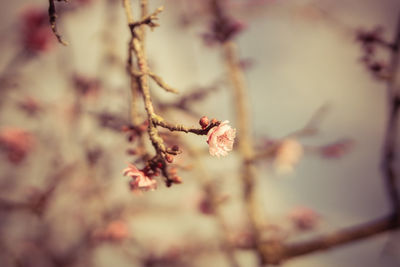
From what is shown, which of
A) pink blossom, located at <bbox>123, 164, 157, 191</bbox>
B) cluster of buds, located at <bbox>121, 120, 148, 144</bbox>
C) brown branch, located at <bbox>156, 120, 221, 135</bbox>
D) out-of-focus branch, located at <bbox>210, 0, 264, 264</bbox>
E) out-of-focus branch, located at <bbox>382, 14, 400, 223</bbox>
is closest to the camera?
brown branch, located at <bbox>156, 120, 221, 135</bbox>

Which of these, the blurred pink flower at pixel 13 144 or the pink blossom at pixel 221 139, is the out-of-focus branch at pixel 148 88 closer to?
the pink blossom at pixel 221 139

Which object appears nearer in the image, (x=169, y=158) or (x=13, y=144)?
(x=169, y=158)

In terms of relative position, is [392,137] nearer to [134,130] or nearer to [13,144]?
[134,130]

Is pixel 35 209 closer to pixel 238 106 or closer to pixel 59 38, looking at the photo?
pixel 59 38

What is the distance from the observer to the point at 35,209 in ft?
5.83

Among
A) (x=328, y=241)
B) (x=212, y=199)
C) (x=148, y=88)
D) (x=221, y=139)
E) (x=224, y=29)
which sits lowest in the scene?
(x=328, y=241)

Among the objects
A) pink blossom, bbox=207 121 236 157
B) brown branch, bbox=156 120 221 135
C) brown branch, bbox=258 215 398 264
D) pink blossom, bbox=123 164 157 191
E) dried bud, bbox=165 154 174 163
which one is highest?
brown branch, bbox=156 120 221 135

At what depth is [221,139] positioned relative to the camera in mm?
741

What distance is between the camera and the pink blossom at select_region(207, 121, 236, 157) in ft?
2.29

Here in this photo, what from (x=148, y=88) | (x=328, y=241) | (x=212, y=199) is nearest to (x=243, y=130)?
(x=212, y=199)

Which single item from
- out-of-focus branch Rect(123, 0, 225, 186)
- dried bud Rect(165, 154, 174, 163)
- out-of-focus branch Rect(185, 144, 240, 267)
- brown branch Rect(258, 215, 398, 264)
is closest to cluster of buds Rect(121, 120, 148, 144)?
out-of-focus branch Rect(123, 0, 225, 186)

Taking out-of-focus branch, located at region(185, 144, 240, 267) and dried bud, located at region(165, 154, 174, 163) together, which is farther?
out-of-focus branch, located at region(185, 144, 240, 267)

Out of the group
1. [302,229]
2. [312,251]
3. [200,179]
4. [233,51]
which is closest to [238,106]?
[233,51]

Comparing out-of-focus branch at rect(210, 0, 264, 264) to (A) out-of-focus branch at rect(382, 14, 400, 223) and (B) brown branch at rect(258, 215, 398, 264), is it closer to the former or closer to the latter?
(B) brown branch at rect(258, 215, 398, 264)
